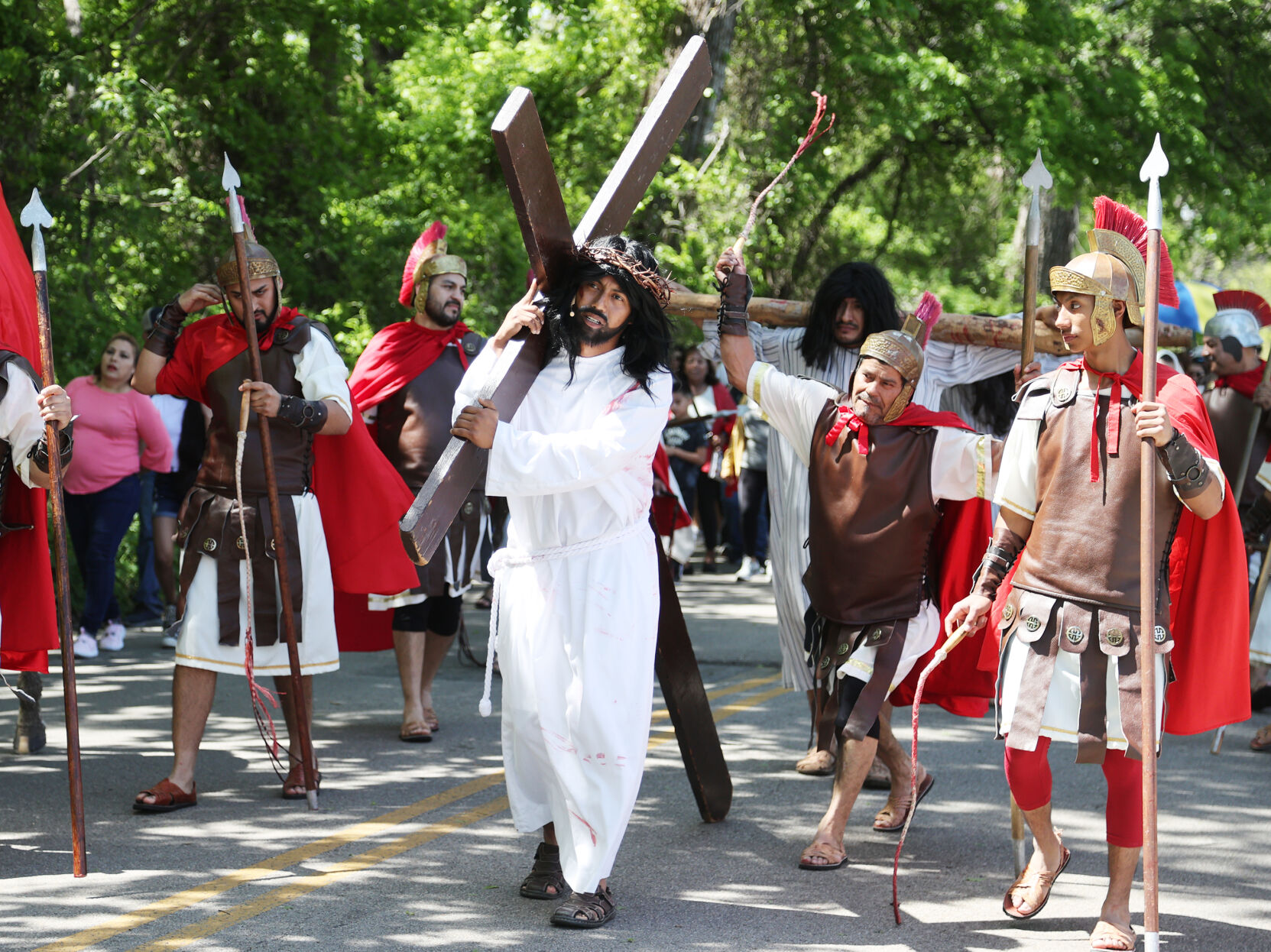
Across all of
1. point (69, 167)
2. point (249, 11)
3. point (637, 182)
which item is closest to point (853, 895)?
point (637, 182)

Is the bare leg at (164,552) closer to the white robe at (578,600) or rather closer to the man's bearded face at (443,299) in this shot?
the man's bearded face at (443,299)

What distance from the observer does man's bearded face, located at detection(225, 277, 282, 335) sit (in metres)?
5.34

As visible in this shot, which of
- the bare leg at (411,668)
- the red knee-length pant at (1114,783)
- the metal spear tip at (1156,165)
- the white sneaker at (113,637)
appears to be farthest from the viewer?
the white sneaker at (113,637)

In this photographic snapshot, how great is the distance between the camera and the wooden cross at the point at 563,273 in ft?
12.7

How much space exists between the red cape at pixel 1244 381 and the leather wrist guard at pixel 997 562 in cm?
354

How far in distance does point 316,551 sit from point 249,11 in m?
7.36

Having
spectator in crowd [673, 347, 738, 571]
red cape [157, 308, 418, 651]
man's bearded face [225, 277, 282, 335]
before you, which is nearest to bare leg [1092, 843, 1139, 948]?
red cape [157, 308, 418, 651]

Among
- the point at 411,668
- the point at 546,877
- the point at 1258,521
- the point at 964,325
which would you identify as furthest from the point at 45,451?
the point at 1258,521

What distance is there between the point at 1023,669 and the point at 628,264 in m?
1.60

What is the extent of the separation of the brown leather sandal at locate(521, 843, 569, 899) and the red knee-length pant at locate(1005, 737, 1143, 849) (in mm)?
1341

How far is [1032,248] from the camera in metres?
4.71

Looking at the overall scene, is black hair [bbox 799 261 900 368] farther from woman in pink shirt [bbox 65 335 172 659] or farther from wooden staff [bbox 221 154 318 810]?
woman in pink shirt [bbox 65 335 172 659]

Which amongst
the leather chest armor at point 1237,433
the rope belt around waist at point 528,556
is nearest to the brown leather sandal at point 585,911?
the rope belt around waist at point 528,556

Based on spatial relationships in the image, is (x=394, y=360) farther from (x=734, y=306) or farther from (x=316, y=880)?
(x=316, y=880)
